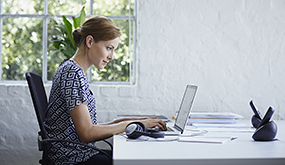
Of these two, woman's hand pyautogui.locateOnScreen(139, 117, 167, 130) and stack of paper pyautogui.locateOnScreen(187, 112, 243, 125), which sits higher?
woman's hand pyautogui.locateOnScreen(139, 117, 167, 130)

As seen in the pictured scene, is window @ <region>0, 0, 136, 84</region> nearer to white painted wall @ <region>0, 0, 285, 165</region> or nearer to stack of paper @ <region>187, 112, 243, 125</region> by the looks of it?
white painted wall @ <region>0, 0, 285, 165</region>

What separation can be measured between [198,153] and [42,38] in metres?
2.59

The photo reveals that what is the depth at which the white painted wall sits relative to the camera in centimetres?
325

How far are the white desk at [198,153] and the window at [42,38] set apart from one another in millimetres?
1859

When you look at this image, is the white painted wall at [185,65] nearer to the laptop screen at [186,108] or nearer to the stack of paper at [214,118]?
the stack of paper at [214,118]

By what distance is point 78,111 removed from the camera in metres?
1.72

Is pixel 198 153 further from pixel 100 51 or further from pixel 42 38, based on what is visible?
pixel 42 38

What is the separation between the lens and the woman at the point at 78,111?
1.74 meters

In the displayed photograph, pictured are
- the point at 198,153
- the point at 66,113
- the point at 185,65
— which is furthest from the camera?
the point at 185,65

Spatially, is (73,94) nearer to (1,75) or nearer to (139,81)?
(139,81)

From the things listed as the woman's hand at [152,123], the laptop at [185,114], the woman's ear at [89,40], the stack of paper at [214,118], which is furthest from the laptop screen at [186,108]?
the woman's ear at [89,40]

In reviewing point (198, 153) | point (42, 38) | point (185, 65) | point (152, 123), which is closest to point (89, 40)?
point (152, 123)

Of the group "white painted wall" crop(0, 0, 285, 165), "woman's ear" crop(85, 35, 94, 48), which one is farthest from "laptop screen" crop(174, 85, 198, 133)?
"white painted wall" crop(0, 0, 285, 165)

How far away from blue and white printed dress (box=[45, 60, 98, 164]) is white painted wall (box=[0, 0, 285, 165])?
1398 mm
